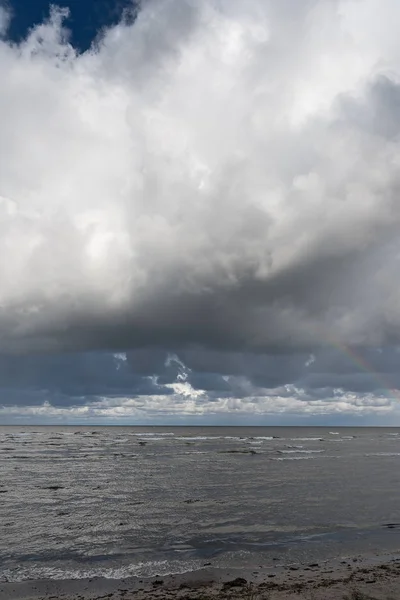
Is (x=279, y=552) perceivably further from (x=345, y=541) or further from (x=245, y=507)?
(x=245, y=507)

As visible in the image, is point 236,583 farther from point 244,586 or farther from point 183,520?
point 183,520

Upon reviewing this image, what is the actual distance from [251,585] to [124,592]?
4.53 meters

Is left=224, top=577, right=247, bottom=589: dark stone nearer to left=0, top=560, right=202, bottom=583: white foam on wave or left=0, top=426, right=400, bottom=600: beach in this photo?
left=0, top=426, right=400, bottom=600: beach

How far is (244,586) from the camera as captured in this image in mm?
16188

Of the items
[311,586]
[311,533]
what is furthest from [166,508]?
[311,586]

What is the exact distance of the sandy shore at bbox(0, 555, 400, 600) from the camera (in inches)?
603

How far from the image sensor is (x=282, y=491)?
3938 cm

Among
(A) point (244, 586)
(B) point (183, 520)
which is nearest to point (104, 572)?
(A) point (244, 586)

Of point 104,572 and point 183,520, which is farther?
point 183,520

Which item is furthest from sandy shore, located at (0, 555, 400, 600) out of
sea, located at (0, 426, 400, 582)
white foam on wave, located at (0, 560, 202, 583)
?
sea, located at (0, 426, 400, 582)

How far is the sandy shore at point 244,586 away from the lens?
1530 cm

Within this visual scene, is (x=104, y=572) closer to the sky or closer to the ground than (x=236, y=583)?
closer to the ground

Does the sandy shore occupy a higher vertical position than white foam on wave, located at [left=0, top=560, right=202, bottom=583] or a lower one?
higher

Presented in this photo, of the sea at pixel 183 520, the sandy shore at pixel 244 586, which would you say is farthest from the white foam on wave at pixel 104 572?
the sandy shore at pixel 244 586
